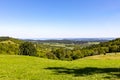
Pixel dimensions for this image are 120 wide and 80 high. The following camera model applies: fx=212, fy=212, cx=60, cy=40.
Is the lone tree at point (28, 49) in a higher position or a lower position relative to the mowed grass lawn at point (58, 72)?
lower

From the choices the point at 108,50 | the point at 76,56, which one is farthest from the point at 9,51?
the point at 108,50

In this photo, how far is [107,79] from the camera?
71.9ft

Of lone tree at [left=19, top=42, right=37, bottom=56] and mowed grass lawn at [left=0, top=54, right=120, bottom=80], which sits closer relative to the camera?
mowed grass lawn at [left=0, top=54, right=120, bottom=80]

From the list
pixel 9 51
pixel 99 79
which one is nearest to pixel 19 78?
pixel 99 79

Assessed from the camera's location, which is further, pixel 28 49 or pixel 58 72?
pixel 28 49

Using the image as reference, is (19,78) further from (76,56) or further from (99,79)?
(76,56)

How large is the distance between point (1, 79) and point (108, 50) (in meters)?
145

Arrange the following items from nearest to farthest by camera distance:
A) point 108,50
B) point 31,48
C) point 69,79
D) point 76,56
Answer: point 69,79 → point 31,48 → point 76,56 → point 108,50

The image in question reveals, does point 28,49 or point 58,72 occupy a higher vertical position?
point 58,72

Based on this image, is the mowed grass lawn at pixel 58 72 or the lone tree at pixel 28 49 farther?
the lone tree at pixel 28 49

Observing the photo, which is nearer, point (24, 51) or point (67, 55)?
point (24, 51)

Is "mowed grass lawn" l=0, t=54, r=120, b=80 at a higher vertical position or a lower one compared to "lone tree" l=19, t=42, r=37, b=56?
higher

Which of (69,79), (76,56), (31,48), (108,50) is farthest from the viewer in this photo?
(108,50)

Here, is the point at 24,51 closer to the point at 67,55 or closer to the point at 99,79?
the point at 67,55
